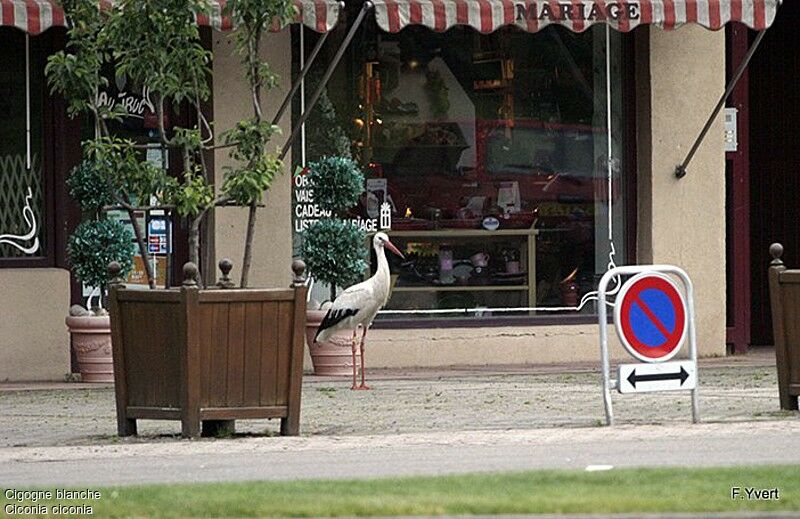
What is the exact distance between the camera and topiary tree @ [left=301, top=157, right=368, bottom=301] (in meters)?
15.4

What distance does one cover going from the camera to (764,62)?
18375mm

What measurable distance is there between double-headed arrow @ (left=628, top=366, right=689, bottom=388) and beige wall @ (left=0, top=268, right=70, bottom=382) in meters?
6.23

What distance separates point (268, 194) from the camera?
52.3 ft

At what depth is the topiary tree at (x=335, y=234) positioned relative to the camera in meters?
15.4

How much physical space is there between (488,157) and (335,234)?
79.4 inches

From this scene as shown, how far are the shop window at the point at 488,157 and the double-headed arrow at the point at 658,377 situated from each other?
535 centimetres

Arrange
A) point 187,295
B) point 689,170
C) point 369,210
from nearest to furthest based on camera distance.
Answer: point 187,295, point 369,210, point 689,170

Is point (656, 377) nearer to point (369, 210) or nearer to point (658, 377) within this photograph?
point (658, 377)

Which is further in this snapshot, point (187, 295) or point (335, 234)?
point (335, 234)

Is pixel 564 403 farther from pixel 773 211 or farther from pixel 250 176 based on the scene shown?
pixel 773 211

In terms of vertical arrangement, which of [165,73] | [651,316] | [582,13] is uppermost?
[582,13]

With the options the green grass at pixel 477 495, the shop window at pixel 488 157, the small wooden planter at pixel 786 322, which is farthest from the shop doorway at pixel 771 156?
the green grass at pixel 477 495

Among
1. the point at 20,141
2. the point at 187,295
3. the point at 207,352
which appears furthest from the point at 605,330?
the point at 20,141

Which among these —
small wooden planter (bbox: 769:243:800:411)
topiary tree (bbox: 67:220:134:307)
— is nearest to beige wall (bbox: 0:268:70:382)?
topiary tree (bbox: 67:220:134:307)
